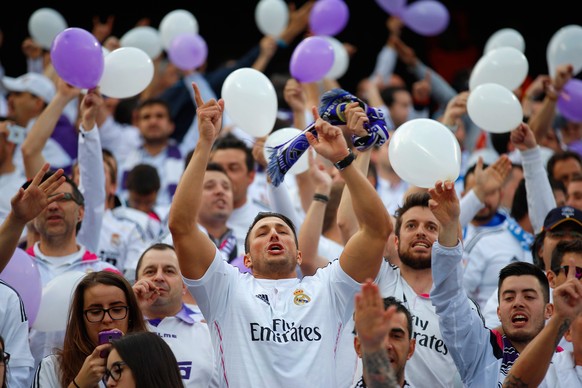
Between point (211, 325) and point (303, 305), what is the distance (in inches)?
17.9

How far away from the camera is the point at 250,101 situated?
227 inches

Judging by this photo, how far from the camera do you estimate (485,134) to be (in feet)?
29.3

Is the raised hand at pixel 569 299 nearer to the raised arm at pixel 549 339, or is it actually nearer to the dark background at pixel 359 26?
the raised arm at pixel 549 339

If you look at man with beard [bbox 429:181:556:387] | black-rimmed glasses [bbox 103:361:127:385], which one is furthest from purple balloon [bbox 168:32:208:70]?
black-rimmed glasses [bbox 103:361:127:385]

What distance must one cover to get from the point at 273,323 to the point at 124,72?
223 centimetres

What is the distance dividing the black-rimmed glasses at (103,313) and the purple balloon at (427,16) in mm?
5659

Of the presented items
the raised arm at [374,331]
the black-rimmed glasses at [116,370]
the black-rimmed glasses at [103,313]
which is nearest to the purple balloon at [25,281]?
the black-rimmed glasses at [103,313]

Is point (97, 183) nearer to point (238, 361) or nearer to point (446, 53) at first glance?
point (238, 361)

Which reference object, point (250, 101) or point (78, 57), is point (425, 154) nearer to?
point (250, 101)

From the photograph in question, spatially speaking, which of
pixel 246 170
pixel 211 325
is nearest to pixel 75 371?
pixel 211 325

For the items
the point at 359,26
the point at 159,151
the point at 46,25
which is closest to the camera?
the point at 159,151

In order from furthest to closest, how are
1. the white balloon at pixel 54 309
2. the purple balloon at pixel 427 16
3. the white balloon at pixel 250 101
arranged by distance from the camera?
the purple balloon at pixel 427 16
the white balloon at pixel 250 101
the white balloon at pixel 54 309

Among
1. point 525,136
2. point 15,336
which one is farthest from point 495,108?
point 15,336

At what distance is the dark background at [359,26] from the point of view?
37.6 ft
